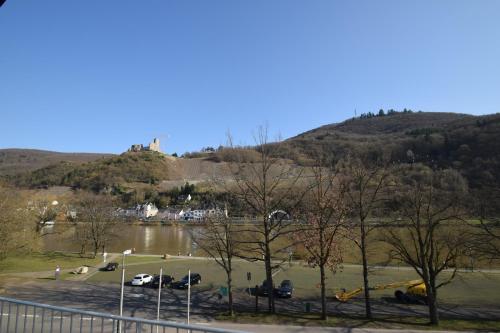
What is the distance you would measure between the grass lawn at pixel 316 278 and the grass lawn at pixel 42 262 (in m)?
5.95

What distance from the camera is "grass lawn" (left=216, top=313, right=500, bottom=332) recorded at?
20.0 m

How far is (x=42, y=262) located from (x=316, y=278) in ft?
97.2

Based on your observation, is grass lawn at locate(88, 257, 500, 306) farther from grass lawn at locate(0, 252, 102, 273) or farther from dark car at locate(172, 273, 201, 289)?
grass lawn at locate(0, 252, 102, 273)

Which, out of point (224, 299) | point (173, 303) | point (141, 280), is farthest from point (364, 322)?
point (141, 280)

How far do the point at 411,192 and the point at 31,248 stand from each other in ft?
113

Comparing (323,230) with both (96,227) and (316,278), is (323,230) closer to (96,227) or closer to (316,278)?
(316,278)

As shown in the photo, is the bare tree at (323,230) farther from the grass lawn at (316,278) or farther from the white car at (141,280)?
the white car at (141,280)

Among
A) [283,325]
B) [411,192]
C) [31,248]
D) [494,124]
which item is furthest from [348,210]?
[494,124]

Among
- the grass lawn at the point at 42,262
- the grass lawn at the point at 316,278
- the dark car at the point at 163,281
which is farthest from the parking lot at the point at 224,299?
the grass lawn at the point at 42,262

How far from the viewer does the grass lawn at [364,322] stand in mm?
20013

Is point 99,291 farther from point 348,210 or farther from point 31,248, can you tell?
point 348,210

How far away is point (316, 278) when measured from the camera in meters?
36.4

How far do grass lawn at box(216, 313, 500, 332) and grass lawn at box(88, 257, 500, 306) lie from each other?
283 inches

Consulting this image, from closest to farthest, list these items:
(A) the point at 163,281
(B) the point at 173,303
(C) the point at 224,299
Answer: (B) the point at 173,303
(C) the point at 224,299
(A) the point at 163,281
